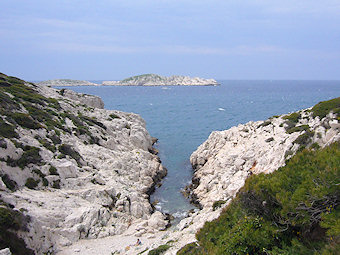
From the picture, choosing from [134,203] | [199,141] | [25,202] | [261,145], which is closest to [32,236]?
[25,202]

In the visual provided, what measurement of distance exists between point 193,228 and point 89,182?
14709 mm

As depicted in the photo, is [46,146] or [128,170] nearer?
[46,146]

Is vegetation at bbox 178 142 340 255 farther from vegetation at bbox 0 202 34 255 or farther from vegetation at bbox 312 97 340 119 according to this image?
vegetation at bbox 312 97 340 119

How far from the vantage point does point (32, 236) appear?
750 inches

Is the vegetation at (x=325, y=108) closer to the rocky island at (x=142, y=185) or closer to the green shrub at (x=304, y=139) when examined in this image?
the rocky island at (x=142, y=185)

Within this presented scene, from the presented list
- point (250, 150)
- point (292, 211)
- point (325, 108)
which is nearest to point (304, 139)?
point (325, 108)

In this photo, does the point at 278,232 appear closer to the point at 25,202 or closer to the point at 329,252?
the point at 329,252

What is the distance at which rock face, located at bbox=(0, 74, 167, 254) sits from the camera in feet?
73.6

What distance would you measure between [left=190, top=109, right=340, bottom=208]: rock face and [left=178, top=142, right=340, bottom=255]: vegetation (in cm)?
1540

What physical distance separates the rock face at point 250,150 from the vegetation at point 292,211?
50.5 ft

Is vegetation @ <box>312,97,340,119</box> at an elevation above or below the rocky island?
above

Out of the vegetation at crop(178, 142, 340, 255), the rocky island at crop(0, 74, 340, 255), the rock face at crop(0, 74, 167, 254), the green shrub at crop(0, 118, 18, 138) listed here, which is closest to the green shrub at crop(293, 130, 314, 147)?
the rocky island at crop(0, 74, 340, 255)

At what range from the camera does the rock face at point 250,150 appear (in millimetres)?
25706

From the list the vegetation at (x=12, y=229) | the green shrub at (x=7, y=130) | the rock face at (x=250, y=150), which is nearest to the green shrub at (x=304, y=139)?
the rock face at (x=250, y=150)
